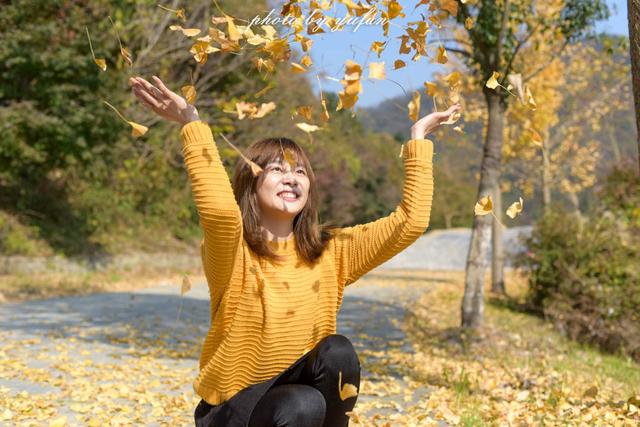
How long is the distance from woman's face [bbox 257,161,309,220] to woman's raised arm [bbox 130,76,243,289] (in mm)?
260

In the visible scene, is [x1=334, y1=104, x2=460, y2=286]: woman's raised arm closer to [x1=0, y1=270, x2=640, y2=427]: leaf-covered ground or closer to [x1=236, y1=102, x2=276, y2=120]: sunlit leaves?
[x1=236, y1=102, x2=276, y2=120]: sunlit leaves

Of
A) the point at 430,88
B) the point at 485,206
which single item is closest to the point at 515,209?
the point at 485,206

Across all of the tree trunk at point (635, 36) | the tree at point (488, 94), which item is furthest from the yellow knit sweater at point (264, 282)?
the tree at point (488, 94)

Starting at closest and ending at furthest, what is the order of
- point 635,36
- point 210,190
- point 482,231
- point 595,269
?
1. point 210,190
2. point 635,36
3. point 482,231
4. point 595,269

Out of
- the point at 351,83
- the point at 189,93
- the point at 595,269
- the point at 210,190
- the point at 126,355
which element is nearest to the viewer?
the point at 351,83

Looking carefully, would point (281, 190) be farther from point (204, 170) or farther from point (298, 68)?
point (298, 68)

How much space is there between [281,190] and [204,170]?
39cm

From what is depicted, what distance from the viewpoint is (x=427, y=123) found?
282 cm

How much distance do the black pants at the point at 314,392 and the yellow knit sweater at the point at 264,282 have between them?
0.27 ft

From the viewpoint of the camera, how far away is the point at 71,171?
635 inches

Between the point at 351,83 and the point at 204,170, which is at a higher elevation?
the point at 351,83

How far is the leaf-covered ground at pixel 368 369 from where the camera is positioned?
425 cm

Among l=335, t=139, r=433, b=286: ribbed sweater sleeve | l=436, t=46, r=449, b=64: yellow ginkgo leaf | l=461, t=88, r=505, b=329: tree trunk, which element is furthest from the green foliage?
l=436, t=46, r=449, b=64: yellow ginkgo leaf

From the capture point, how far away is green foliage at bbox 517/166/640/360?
866 cm
